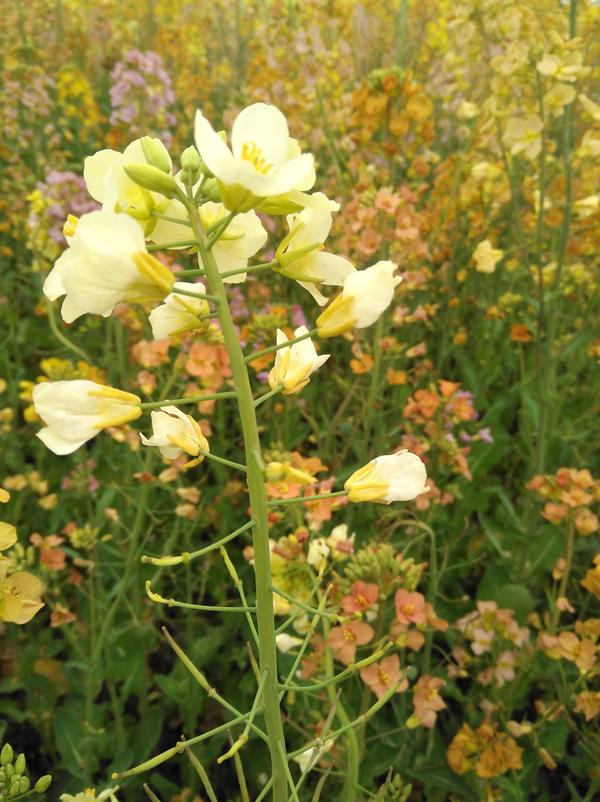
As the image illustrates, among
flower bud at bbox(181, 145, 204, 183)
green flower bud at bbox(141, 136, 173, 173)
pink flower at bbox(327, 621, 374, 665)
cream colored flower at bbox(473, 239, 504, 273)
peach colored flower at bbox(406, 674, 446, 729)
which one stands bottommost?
peach colored flower at bbox(406, 674, 446, 729)

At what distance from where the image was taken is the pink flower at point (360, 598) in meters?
1.40

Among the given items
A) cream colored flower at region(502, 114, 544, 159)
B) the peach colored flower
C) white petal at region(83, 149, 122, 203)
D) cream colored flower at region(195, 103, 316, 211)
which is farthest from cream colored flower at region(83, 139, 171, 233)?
cream colored flower at region(502, 114, 544, 159)

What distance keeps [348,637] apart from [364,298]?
0.88 meters

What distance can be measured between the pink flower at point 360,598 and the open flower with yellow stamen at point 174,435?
63 centimetres

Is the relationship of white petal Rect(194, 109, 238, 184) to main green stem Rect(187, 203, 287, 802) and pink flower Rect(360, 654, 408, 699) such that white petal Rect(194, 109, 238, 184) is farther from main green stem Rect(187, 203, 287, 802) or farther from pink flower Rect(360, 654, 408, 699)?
pink flower Rect(360, 654, 408, 699)

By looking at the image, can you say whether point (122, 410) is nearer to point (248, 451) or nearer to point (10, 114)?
point (248, 451)

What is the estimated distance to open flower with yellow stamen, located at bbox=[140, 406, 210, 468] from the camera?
88 centimetres

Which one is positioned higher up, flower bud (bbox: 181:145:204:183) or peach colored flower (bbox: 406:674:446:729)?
flower bud (bbox: 181:145:204:183)

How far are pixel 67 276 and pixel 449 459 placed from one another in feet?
4.85

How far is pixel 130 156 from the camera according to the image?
88 cm

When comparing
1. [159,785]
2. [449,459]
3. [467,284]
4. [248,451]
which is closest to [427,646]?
[449,459]

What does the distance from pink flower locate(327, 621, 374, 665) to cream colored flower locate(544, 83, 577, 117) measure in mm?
1788

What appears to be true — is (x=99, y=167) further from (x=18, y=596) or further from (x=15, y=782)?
(x=15, y=782)

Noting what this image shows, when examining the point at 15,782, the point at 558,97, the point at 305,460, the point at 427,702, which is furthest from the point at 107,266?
the point at 558,97
